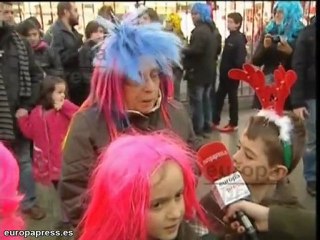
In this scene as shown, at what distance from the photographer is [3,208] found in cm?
81

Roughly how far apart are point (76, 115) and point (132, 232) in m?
0.25

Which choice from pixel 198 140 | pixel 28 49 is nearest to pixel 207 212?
pixel 198 140

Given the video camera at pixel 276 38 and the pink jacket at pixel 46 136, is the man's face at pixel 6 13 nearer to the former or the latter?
the pink jacket at pixel 46 136

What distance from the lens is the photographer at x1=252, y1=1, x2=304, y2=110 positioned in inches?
37.1

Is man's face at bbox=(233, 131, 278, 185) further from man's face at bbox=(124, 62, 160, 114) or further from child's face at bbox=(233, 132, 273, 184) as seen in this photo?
man's face at bbox=(124, 62, 160, 114)

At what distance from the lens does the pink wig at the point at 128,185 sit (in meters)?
0.73

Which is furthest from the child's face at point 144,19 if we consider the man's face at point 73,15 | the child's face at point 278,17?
the child's face at point 278,17

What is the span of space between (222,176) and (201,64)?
0.79ft

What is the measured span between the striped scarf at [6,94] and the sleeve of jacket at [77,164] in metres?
0.11

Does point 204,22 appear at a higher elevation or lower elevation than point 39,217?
higher

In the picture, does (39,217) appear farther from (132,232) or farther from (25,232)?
(132,232)

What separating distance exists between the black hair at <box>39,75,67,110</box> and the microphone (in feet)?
0.90

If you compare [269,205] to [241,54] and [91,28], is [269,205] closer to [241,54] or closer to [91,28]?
[241,54]

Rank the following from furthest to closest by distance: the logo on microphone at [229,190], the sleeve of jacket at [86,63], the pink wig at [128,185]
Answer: the sleeve of jacket at [86,63], the logo on microphone at [229,190], the pink wig at [128,185]
